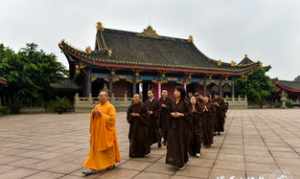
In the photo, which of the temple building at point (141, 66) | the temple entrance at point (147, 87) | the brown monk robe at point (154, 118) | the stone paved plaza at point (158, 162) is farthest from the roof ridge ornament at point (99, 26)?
the brown monk robe at point (154, 118)

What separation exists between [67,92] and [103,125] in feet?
64.8

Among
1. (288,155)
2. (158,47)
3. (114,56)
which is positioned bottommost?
(288,155)

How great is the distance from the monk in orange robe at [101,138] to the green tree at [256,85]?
26.1m

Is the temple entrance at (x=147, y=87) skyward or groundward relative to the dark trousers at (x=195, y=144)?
skyward

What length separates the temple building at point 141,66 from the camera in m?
19.1

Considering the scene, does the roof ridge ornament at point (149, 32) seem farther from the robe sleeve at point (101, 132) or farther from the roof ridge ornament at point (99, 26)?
the robe sleeve at point (101, 132)

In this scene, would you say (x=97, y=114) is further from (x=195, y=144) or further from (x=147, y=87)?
(x=147, y=87)

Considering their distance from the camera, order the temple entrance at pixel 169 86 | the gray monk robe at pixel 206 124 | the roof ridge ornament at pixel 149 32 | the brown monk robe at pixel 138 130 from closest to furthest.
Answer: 1. the brown monk robe at pixel 138 130
2. the gray monk robe at pixel 206 124
3. the temple entrance at pixel 169 86
4. the roof ridge ornament at pixel 149 32

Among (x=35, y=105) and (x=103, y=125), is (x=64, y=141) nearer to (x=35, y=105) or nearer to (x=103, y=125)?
(x=103, y=125)

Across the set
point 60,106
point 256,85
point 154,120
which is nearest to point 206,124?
point 154,120

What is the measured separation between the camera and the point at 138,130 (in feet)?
16.0

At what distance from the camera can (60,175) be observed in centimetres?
378

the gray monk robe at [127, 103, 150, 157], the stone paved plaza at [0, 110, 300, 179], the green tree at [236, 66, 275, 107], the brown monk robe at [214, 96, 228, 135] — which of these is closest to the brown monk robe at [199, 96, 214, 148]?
the stone paved plaza at [0, 110, 300, 179]

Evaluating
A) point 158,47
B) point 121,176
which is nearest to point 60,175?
point 121,176
